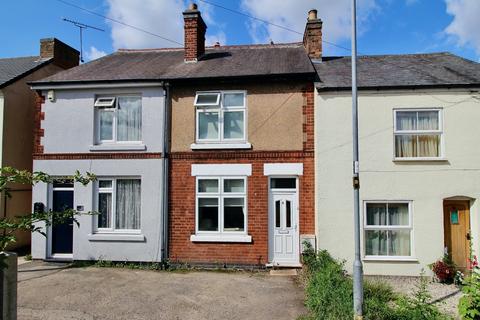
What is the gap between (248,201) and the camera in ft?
30.9

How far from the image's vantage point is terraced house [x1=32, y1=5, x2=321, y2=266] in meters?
9.38

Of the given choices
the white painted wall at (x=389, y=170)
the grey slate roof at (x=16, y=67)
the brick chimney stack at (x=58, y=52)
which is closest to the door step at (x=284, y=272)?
the white painted wall at (x=389, y=170)

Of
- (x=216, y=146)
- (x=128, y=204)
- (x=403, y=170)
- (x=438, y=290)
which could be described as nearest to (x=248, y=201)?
(x=216, y=146)

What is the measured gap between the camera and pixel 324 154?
9.10m

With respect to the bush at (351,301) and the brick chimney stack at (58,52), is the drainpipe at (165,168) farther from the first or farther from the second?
the brick chimney stack at (58,52)

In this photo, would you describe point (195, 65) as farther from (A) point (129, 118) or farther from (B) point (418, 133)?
(B) point (418, 133)

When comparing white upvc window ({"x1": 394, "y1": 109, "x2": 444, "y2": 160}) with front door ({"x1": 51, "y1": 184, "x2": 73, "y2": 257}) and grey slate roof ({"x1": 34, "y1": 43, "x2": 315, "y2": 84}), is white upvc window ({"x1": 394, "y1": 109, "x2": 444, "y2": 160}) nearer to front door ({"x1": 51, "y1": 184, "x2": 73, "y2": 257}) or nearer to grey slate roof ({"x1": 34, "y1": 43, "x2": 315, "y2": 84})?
grey slate roof ({"x1": 34, "y1": 43, "x2": 315, "y2": 84})

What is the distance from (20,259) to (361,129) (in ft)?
34.8

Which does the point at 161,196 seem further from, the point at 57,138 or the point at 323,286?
the point at 323,286

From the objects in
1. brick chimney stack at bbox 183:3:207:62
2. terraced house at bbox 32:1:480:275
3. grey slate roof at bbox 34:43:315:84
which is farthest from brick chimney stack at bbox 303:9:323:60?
brick chimney stack at bbox 183:3:207:62

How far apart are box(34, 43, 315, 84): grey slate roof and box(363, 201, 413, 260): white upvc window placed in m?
4.13

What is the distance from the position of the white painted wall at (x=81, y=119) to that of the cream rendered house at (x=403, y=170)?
15.2ft

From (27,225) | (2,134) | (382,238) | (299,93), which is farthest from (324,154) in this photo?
(2,134)

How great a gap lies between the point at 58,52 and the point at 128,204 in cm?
782
